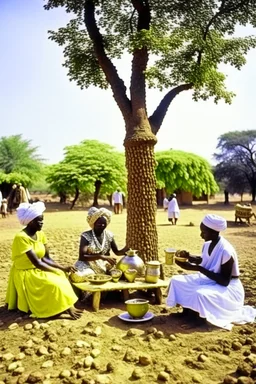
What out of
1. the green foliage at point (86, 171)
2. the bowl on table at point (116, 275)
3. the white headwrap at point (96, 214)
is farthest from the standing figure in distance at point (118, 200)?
the bowl on table at point (116, 275)

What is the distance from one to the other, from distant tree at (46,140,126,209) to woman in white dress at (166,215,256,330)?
84.9ft

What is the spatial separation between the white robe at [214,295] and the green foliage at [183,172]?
105 ft

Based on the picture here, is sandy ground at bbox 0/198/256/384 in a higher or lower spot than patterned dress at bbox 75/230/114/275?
lower

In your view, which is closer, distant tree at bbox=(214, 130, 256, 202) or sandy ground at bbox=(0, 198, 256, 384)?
sandy ground at bbox=(0, 198, 256, 384)

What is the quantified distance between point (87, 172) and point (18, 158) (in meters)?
15.1

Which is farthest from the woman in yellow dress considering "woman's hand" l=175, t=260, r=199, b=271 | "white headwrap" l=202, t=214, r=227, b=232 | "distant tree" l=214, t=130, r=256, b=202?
"distant tree" l=214, t=130, r=256, b=202

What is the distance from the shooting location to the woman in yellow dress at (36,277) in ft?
17.4

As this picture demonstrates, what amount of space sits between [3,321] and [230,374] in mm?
2943

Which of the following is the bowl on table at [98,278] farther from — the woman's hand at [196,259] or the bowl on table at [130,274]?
the woman's hand at [196,259]

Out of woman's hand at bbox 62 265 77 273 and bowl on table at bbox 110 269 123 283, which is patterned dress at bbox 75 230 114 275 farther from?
bowl on table at bbox 110 269 123 283

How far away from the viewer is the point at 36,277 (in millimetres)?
5387

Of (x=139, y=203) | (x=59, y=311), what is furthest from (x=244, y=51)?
(x=59, y=311)

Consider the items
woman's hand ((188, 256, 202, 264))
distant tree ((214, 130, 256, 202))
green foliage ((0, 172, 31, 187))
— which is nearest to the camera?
woman's hand ((188, 256, 202, 264))

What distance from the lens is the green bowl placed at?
5.30 metres
